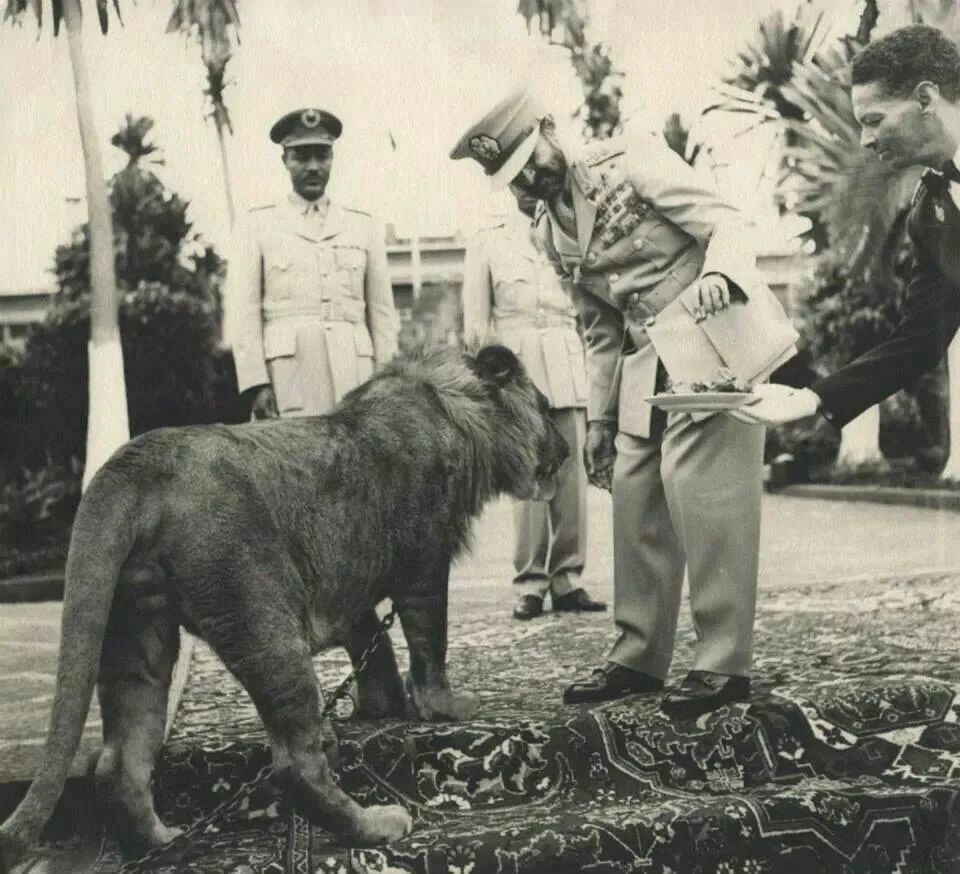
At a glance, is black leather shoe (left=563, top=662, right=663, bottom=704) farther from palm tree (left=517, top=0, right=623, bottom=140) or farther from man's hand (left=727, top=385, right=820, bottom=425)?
palm tree (left=517, top=0, right=623, bottom=140)

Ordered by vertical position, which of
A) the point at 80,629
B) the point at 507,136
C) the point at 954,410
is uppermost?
the point at 507,136

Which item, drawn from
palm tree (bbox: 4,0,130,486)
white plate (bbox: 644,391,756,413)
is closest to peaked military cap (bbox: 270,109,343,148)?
palm tree (bbox: 4,0,130,486)

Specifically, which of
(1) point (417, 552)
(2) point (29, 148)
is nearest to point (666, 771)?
(1) point (417, 552)

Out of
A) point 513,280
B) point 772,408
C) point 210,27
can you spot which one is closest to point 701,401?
point 772,408

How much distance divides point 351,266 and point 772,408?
167 cm

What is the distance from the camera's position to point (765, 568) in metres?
4.19

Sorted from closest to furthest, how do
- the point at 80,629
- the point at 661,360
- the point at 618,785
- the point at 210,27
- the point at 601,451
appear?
the point at 80,629 < the point at 618,785 < the point at 661,360 < the point at 210,27 < the point at 601,451

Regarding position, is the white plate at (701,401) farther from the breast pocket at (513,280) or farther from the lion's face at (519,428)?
the breast pocket at (513,280)

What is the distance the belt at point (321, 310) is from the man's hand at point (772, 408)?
5.19ft

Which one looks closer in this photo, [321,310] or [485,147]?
[485,147]

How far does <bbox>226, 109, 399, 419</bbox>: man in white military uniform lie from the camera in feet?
13.2

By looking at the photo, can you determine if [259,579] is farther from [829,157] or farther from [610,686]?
[829,157]

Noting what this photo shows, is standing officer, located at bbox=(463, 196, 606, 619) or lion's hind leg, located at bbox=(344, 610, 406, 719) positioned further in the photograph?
standing officer, located at bbox=(463, 196, 606, 619)

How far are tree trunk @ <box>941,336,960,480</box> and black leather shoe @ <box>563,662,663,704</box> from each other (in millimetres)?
1379
